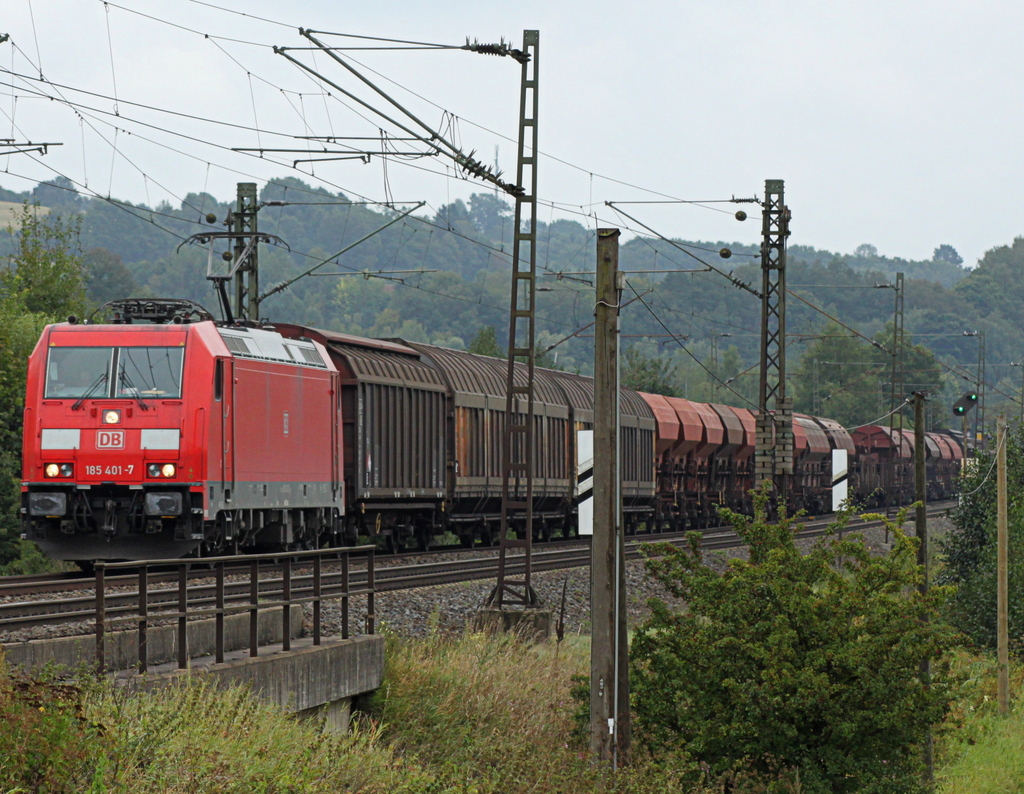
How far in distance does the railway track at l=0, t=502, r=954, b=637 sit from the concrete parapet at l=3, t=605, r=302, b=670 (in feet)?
0.79

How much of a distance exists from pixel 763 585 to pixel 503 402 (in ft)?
57.4

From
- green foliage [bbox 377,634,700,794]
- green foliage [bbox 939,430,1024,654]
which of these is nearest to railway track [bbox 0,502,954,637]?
green foliage [bbox 377,634,700,794]

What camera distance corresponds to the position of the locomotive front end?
18875 millimetres

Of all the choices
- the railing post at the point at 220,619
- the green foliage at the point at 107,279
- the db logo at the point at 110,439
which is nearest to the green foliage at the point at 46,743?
the railing post at the point at 220,619

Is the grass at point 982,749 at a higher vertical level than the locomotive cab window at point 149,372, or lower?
lower

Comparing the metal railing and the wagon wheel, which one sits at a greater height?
the metal railing

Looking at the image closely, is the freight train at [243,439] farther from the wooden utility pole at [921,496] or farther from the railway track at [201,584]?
the wooden utility pole at [921,496]

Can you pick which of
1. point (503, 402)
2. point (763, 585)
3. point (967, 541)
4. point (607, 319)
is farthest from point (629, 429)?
point (607, 319)

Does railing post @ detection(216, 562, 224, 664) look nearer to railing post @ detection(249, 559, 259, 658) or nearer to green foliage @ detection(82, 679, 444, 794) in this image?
railing post @ detection(249, 559, 259, 658)

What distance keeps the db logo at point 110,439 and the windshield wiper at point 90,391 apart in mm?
473

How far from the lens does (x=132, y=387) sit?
1933 centimetres

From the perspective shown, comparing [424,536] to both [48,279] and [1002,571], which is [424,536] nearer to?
[1002,571]

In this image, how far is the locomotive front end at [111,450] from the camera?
18.9 m

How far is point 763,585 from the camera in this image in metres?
16.1
